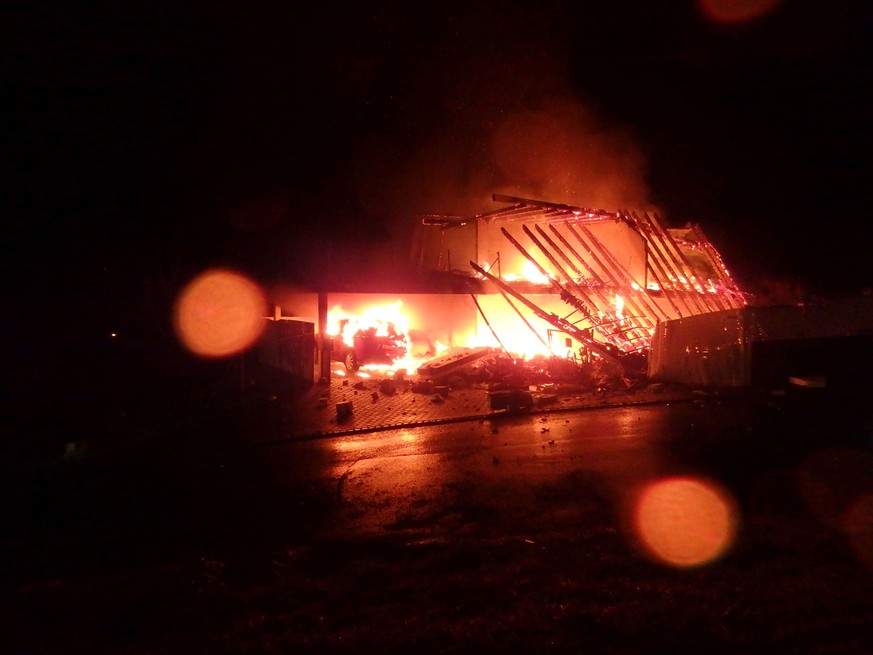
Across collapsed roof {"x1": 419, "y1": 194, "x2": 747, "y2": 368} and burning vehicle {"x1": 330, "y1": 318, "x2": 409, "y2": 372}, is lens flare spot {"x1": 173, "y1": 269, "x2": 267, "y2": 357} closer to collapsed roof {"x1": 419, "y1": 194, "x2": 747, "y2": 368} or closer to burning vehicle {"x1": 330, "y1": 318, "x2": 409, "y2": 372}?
burning vehicle {"x1": 330, "y1": 318, "x2": 409, "y2": 372}

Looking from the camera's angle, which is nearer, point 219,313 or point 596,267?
point 219,313

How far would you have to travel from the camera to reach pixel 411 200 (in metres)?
18.9

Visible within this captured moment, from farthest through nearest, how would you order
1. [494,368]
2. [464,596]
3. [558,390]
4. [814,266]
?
[814,266] < [494,368] < [558,390] < [464,596]

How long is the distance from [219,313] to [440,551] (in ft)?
40.2

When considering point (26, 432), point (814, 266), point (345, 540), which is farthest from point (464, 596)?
point (814, 266)

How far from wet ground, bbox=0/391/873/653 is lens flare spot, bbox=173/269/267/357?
258 inches

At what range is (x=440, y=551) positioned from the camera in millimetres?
4211

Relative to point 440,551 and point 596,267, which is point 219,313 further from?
point 596,267

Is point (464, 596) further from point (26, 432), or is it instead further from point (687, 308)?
point (687, 308)

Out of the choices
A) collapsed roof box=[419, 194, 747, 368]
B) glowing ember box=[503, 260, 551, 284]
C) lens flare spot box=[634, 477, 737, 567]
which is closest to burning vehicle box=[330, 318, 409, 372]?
collapsed roof box=[419, 194, 747, 368]

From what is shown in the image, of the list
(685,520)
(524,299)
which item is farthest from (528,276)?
(685,520)

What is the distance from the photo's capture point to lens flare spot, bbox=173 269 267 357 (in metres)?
14.0

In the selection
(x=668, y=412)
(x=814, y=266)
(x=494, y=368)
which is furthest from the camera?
(x=814, y=266)

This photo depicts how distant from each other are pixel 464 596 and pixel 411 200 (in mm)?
16568
